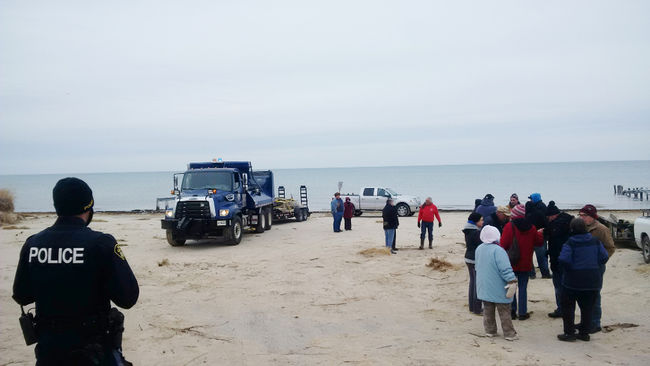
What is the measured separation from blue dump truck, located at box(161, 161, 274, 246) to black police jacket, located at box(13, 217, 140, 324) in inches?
548

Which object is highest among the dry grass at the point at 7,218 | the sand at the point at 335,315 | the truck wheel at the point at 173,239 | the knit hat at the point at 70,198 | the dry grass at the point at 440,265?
the knit hat at the point at 70,198

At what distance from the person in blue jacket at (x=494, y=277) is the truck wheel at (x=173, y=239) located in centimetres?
1262

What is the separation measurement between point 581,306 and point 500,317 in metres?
1.06

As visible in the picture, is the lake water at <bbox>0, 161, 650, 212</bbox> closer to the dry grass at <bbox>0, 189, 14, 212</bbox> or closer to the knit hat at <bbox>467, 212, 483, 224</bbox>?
the dry grass at <bbox>0, 189, 14, 212</bbox>

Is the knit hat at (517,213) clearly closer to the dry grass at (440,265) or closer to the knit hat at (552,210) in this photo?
the knit hat at (552,210)

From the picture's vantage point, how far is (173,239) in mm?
17703

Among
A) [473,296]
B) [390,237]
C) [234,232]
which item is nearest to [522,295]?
[473,296]

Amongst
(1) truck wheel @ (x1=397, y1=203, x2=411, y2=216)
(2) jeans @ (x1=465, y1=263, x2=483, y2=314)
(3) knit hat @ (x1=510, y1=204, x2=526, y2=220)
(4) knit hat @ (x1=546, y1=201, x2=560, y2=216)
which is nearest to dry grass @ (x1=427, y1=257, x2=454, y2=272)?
(4) knit hat @ (x1=546, y1=201, x2=560, y2=216)

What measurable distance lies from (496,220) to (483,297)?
3.96 m

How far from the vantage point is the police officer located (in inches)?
128

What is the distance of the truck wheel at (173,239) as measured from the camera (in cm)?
1755

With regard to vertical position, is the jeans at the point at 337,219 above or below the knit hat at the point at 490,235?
below

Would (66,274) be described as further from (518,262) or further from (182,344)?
(518,262)

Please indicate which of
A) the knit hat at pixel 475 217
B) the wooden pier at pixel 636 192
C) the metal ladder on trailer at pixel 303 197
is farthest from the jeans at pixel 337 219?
the wooden pier at pixel 636 192
